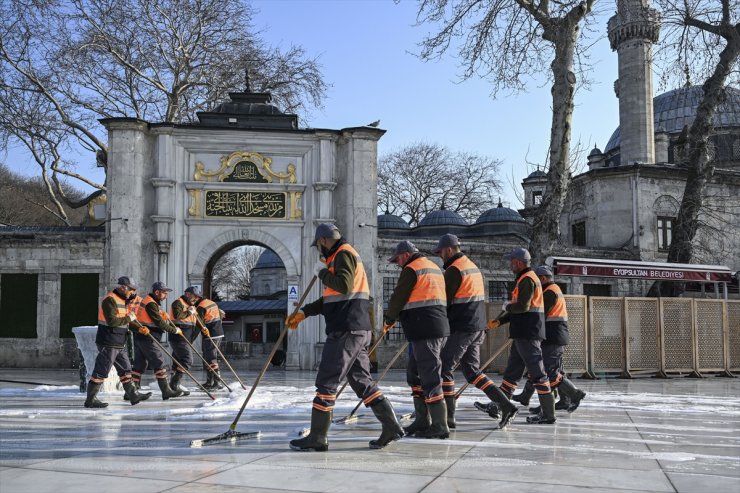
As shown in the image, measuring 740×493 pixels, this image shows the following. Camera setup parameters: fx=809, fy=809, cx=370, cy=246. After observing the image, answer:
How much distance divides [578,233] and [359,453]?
97.3 feet

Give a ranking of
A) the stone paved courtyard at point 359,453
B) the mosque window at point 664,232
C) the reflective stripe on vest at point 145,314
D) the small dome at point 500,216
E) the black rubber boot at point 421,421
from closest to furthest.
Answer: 1. the stone paved courtyard at point 359,453
2. the black rubber boot at point 421,421
3. the reflective stripe on vest at point 145,314
4. the mosque window at point 664,232
5. the small dome at point 500,216

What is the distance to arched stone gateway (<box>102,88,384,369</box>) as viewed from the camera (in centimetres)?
2195

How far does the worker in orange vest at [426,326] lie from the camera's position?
296 inches

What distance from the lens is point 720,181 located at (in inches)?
1325

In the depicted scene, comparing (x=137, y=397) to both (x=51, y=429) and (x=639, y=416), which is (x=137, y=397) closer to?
(x=51, y=429)

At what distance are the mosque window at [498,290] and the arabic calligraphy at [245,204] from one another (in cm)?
742

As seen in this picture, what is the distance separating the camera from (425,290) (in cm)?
Result: 766

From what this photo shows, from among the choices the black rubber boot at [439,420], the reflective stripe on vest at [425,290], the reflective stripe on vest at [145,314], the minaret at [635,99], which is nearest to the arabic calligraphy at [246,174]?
the reflective stripe on vest at [145,314]

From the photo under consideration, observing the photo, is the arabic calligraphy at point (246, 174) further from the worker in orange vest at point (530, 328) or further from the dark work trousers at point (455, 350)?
the dark work trousers at point (455, 350)

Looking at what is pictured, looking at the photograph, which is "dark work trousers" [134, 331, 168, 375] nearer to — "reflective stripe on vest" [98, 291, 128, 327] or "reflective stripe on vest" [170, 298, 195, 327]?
"reflective stripe on vest" [98, 291, 128, 327]

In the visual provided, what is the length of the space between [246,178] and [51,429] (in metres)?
14.5

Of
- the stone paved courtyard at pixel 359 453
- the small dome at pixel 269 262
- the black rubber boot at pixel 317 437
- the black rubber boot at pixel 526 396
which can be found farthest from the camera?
the small dome at pixel 269 262

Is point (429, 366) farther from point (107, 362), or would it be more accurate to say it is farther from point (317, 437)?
point (107, 362)

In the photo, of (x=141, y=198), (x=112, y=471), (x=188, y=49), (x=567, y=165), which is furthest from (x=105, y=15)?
(x=112, y=471)
